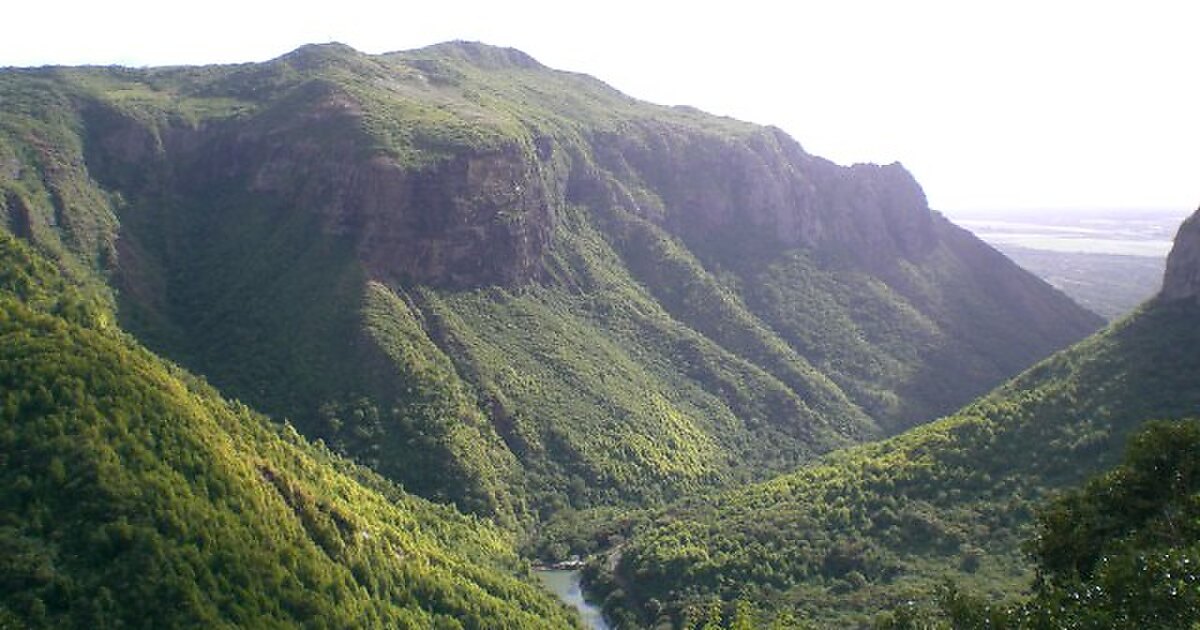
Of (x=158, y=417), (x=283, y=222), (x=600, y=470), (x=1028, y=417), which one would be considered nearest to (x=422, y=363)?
(x=600, y=470)

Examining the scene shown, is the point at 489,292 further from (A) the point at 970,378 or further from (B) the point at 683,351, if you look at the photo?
(A) the point at 970,378

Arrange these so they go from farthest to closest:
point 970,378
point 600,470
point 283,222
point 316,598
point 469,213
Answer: point 970,378
point 469,213
point 283,222
point 600,470
point 316,598

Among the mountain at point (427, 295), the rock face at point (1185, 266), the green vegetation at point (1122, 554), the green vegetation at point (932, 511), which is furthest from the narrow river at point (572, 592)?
the rock face at point (1185, 266)

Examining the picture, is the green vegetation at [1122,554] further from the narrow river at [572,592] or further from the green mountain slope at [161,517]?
the narrow river at [572,592]

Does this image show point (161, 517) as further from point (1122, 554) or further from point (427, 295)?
point (427, 295)

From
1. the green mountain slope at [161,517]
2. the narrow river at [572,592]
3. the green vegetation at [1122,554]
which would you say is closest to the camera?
the green vegetation at [1122,554]

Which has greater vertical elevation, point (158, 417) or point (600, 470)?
point (158, 417)

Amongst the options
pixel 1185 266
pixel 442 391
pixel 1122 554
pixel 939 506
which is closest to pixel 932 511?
pixel 939 506
